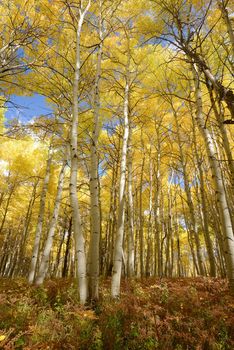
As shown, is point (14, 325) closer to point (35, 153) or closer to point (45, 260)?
point (45, 260)

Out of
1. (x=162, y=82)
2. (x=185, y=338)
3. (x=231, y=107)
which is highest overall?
(x=162, y=82)

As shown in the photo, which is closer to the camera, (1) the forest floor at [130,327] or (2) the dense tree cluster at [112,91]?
(1) the forest floor at [130,327]

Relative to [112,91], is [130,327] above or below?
below

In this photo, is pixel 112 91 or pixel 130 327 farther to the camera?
pixel 112 91

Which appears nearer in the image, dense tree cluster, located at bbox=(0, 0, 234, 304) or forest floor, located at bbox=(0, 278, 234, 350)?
forest floor, located at bbox=(0, 278, 234, 350)

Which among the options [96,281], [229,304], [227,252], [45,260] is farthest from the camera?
[45,260]

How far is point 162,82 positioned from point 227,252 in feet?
22.7

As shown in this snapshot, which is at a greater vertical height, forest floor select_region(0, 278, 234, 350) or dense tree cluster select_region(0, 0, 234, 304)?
dense tree cluster select_region(0, 0, 234, 304)

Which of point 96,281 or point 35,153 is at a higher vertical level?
point 35,153

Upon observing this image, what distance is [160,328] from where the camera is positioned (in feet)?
9.23

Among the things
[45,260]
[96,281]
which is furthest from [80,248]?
[45,260]

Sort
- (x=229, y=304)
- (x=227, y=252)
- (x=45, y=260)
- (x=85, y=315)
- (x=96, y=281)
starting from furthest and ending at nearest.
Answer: (x=45, y=260)
(x=96, y=281)
(x=227, y=252)
(x=229, y=304)
(x=85, y=315)

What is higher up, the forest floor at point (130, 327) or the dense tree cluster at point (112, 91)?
the dense tree cluster at point (112, 91)

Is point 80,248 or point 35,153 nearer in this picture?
point 80,248
